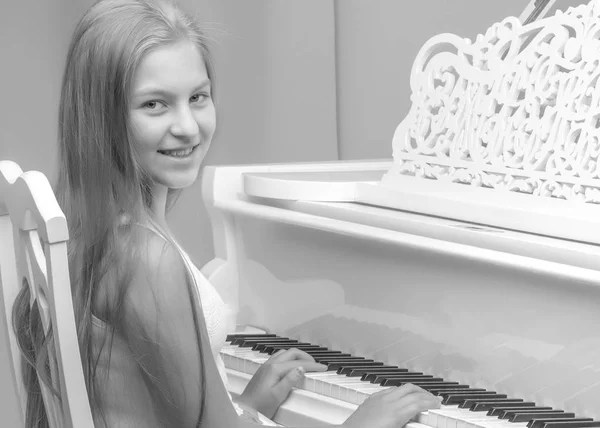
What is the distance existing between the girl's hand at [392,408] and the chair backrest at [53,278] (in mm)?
480

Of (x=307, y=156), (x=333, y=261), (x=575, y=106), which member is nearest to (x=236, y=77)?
(x=307, y=156)

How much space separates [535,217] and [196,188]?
2.75m

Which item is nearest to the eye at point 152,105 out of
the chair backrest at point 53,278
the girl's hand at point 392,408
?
the chair backrest at point 53,278

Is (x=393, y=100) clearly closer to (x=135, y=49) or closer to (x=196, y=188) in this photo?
(x=196, y=188)

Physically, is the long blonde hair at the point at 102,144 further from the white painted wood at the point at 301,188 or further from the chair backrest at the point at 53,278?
the white painted wood at the point at 301,188

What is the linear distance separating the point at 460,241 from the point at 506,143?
280 millimetres

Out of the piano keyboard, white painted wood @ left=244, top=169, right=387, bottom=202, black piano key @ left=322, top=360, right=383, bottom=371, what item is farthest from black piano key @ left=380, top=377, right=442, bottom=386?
white painted wood @ left=244, top=169, right=387, bottom=202

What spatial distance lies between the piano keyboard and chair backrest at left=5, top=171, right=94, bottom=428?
0.55m

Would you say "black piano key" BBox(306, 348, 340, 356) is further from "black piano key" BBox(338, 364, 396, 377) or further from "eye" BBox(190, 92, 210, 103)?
"eye" BBox(190, 92, 210, 103)

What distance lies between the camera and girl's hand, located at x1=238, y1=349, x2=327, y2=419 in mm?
1946

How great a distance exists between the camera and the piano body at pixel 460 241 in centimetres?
172

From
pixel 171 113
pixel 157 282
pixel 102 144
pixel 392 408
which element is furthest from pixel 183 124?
pixel 392 408

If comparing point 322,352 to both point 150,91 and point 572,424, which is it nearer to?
point 572,424

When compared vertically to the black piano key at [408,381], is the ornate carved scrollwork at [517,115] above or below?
above
